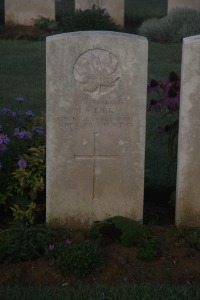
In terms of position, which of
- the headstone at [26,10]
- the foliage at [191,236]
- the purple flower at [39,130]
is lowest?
the foliage at [191,236]

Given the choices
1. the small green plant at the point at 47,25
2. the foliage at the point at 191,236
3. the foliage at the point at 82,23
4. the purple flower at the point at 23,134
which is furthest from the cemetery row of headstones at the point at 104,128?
the small green plant at the point at 47,25

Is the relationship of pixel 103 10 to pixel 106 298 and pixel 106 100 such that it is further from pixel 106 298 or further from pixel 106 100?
pixel 106 298

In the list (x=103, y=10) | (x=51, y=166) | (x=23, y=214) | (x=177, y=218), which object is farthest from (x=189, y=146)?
(x=103, y=10)

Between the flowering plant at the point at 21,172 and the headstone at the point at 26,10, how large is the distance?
11.9 metres

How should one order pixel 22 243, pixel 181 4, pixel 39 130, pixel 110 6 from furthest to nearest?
pixel 181 4 → pixel 110 6 → pixel 39 130 → pixel 22 243

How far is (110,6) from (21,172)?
43.5ft

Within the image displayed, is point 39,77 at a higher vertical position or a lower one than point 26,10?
lower

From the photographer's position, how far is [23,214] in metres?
5.75

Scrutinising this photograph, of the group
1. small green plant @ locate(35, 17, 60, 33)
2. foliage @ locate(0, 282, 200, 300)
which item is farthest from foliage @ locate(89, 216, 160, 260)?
small green plant @ locate(35, 17, 60, 33)

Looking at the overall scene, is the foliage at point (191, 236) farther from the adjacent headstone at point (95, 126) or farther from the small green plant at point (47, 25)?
the small green plant at point (47, 25)

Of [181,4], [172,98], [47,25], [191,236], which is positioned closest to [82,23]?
[47,25]

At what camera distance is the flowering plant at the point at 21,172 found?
5.80 m

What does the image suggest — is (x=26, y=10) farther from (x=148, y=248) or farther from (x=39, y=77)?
(x=148, y=248)

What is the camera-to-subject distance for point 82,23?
16.6 m
